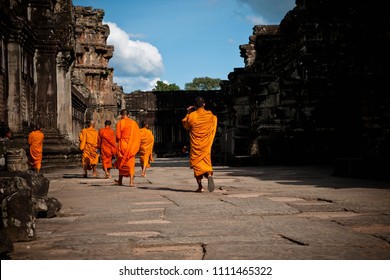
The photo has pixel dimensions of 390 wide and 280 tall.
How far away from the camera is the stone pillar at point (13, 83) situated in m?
11.8

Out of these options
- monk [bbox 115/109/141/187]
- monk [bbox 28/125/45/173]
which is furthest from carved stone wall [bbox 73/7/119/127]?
monk [bbox 115/109/141/187]

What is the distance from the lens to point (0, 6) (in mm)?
10516

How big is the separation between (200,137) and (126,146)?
6.85ft

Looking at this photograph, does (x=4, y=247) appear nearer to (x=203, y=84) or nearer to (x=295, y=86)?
(x=295, y=86)

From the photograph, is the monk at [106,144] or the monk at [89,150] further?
the monk at [89,150]

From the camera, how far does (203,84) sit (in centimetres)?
8650

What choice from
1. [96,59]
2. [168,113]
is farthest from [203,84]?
[96,59]

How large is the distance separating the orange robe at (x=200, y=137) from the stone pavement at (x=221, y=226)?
2.01 feet

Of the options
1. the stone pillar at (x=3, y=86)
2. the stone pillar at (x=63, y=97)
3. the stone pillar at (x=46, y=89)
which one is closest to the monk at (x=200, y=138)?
the stone pillar at (x=3, y=86)

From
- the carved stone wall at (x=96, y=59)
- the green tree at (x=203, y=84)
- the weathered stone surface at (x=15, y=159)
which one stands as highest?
the green tree at (x=203, y=84)

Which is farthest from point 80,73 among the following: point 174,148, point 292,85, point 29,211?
point 29,211

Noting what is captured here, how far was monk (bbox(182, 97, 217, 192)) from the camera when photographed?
773 centimetres

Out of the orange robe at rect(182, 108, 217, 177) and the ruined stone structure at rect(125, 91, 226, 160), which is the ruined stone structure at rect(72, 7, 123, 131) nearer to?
the ruined stone structure at rect(125, 91, 226, 160)

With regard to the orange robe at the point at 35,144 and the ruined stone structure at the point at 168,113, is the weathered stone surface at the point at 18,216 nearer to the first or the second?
the orange robe at the point at 35,144
